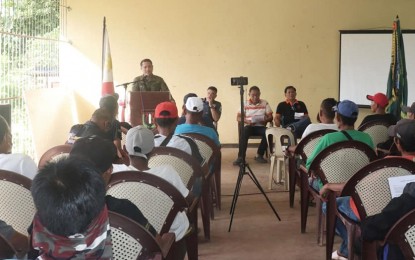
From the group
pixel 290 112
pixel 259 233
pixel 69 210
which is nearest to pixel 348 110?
pixel 259 233

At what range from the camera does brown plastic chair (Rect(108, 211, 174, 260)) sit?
213cm

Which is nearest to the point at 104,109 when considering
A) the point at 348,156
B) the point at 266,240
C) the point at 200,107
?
the point at 200,107

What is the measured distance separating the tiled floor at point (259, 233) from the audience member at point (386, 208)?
1.44 ft

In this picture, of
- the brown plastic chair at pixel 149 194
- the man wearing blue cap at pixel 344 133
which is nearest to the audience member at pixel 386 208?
the man wearing blue cap at pixel 344 133

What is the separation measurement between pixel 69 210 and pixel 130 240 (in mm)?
671

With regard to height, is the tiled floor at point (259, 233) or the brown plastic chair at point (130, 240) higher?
the brown plastic chair at point (130, 240)

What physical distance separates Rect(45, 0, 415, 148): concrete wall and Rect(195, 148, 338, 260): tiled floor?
12.6 ft

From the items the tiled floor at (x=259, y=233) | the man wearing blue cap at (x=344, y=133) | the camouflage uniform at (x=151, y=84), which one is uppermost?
the camouflage uniform at (x=151, y=84)

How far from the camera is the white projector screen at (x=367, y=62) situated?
9.74 m

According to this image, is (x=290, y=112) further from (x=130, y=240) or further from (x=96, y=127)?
(x=130, y=240)

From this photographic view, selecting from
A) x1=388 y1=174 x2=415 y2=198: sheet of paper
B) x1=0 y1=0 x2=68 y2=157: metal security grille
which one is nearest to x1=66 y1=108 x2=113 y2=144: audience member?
x1=0 y1=0 x2=68 y2=157: metal security grille

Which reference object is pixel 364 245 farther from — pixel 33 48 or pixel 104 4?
pixel 104 4

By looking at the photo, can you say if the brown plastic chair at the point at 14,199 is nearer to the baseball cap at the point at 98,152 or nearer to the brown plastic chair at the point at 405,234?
the baseball cap at the point at 98,152

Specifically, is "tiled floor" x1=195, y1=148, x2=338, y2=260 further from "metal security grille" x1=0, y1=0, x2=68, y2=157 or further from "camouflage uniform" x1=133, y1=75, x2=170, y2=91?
"metal security grille" x1=0, y1=0, x2=68, y2=157
